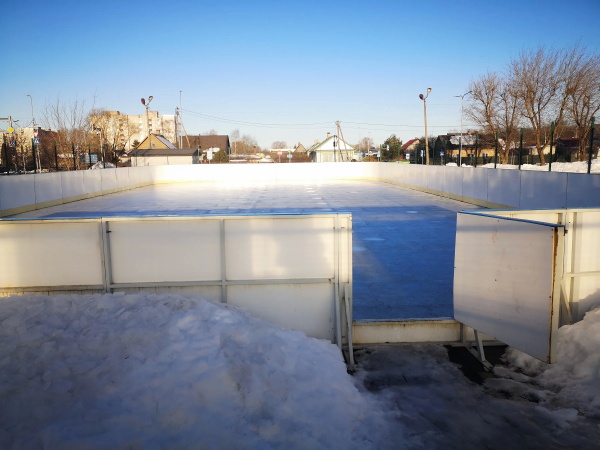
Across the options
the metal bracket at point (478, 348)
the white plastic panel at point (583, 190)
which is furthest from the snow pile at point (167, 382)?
the white plastic panel at point (583, 190)

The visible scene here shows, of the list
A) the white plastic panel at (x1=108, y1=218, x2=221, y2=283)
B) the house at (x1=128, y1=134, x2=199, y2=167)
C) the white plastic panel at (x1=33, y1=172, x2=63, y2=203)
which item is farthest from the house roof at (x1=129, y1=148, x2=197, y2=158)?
the white plastic panel at (x1=108, y1=218, x2=221, y2=283)

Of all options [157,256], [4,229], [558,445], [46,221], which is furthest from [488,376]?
[4,229]

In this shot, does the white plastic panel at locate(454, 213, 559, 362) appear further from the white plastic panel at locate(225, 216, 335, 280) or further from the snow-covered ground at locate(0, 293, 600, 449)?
the white plastic panel at locate(225, 216, 335, 280)

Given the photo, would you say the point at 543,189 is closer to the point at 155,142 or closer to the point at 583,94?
the point at 583,94

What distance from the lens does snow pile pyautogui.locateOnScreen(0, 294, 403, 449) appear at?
3.35 m

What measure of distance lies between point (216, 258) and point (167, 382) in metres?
1.90

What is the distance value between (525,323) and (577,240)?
1.78m

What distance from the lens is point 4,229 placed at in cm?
550

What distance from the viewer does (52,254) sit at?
218 inches

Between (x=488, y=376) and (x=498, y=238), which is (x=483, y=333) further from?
(x=498, y=238)

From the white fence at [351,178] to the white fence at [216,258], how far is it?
322 inches

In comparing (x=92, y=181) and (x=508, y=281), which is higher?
(x=92, y=181)

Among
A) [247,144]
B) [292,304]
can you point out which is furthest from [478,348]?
[247,144]

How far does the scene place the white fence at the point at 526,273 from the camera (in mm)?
4270
